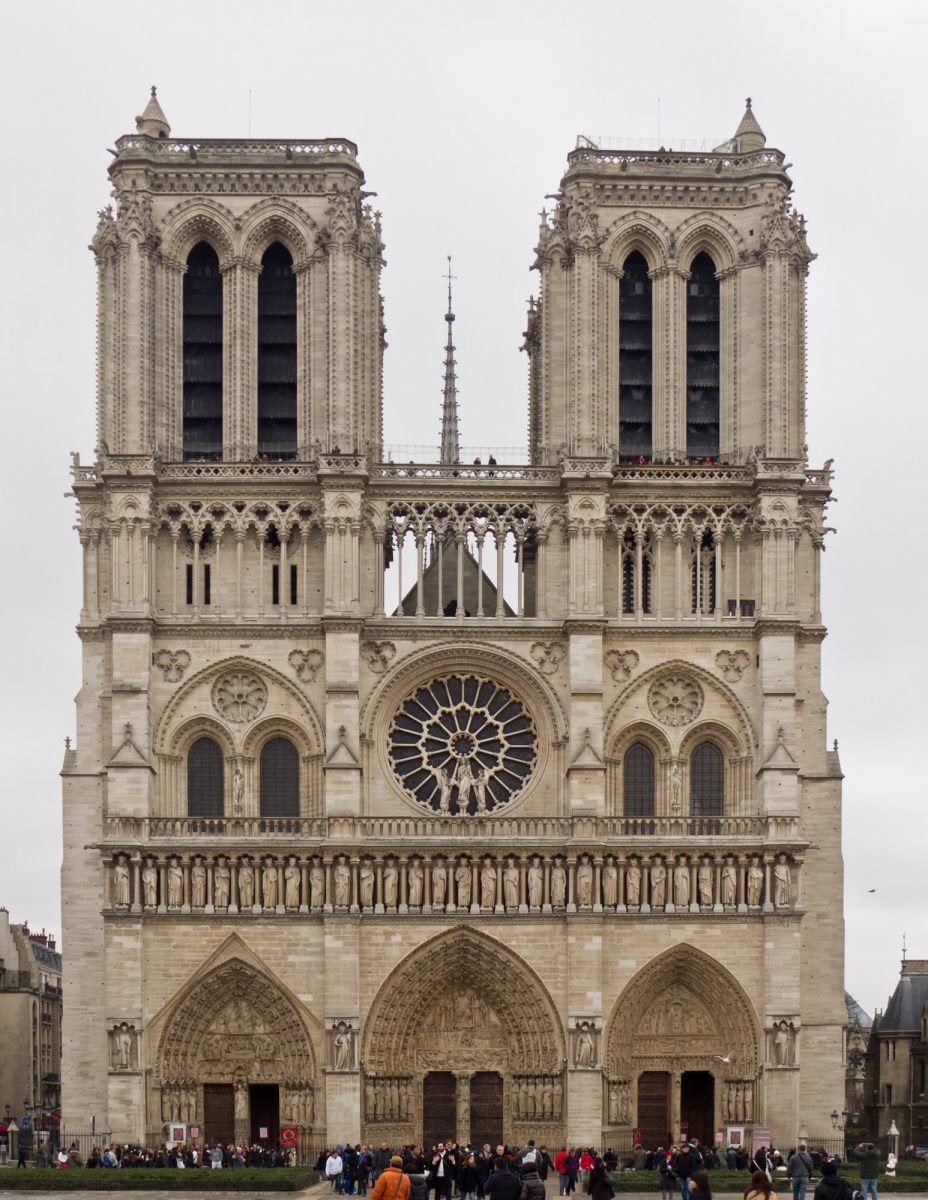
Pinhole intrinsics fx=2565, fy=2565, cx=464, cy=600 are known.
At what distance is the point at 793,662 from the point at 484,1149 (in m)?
15.0

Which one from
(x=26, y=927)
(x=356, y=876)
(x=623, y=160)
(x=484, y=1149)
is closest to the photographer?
(x=484, y=1149)

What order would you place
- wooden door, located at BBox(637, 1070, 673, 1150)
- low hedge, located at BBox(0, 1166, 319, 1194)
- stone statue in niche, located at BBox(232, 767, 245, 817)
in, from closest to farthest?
low hedge, located at BBox(0, 1166, 319, 1194) < wooden door, located at BBox(637, 1070, 673, 1150) < stone statue in niche, located at BBox(232, 767, 245, 817)

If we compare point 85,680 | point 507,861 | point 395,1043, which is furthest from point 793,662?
point 85,680

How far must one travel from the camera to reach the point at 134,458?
210 feet

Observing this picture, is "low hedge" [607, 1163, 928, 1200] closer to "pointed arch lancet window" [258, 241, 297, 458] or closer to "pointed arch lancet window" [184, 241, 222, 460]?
"pointed arch lancet window" [258, 241, 297, 458]

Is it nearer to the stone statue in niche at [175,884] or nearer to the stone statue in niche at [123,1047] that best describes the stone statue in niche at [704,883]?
the stone statue in niche at [175,884]

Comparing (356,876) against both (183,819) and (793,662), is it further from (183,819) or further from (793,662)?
(793,662)

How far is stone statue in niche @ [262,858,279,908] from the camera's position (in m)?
62.3

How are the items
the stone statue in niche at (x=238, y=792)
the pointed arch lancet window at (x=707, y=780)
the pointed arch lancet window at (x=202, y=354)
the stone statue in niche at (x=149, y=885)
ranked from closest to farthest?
the stone statue in niche at (x=149, y=885)
the stone statue in niche at (x=238, y=792)
the pointed arch lancet window at (x=707, y=780)
the pointed arch lancet window at (x=202, y=354)

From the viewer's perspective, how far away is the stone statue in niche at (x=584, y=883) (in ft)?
205

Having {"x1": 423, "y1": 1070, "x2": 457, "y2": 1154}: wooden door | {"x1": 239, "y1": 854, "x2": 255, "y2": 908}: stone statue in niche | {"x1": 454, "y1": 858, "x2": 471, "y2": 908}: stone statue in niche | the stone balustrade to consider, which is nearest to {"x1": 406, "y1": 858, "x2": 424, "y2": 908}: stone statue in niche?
the stone balustrade

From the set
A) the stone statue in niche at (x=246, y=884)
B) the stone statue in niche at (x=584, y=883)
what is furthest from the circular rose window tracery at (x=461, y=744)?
the stone statue in niche at (x=246, y=884)

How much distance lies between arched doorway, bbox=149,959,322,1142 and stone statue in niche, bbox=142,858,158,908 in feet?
7.35

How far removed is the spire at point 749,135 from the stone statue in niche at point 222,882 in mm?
23137
